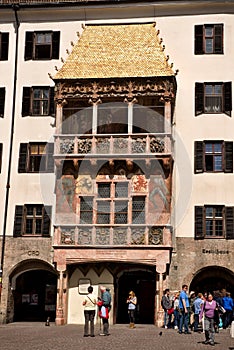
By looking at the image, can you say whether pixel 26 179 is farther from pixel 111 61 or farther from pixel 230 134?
pixel 230 134

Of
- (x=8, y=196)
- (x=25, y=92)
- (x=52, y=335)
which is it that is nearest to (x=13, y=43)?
(x=25, y=92)

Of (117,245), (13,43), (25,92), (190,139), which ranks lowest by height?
(117,245)

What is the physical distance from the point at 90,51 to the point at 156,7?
14.7 feet

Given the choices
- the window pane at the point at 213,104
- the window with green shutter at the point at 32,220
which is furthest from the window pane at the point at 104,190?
the window pane at the point at 213,104

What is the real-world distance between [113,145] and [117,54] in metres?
4.96

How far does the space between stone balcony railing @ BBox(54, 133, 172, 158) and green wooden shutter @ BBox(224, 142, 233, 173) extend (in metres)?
2.91

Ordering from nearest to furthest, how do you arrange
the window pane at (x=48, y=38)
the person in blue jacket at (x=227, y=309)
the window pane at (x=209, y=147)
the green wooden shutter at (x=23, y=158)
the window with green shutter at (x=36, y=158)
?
the person in blue jacket at (x=227, y=309)
the window pane at (x=209, y=147)
the window with green shutter at (x=36, y=158)
the green wooden shutter at (x=23, y=158)
the window pane at (x=48, y=38)

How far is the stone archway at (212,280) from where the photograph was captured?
31.8 meters

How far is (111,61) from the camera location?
106 ft

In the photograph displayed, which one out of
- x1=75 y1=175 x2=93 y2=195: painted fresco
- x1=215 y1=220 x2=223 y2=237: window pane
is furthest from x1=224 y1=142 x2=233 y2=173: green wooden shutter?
x1=75 y1=175 x2=93 y2=195: painted fresco

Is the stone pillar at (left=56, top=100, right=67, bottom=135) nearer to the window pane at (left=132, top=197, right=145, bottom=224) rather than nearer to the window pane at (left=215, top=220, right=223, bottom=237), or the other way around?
the window pane at (left=132, top=197, right=145, bottom=224)

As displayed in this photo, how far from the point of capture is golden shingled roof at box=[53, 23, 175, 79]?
31.7 meters

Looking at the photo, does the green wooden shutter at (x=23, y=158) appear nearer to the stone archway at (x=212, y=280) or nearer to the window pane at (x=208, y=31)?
the stone archway at (x=212, y=280)

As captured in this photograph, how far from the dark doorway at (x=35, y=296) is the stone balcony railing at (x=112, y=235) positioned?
14.7 feet
